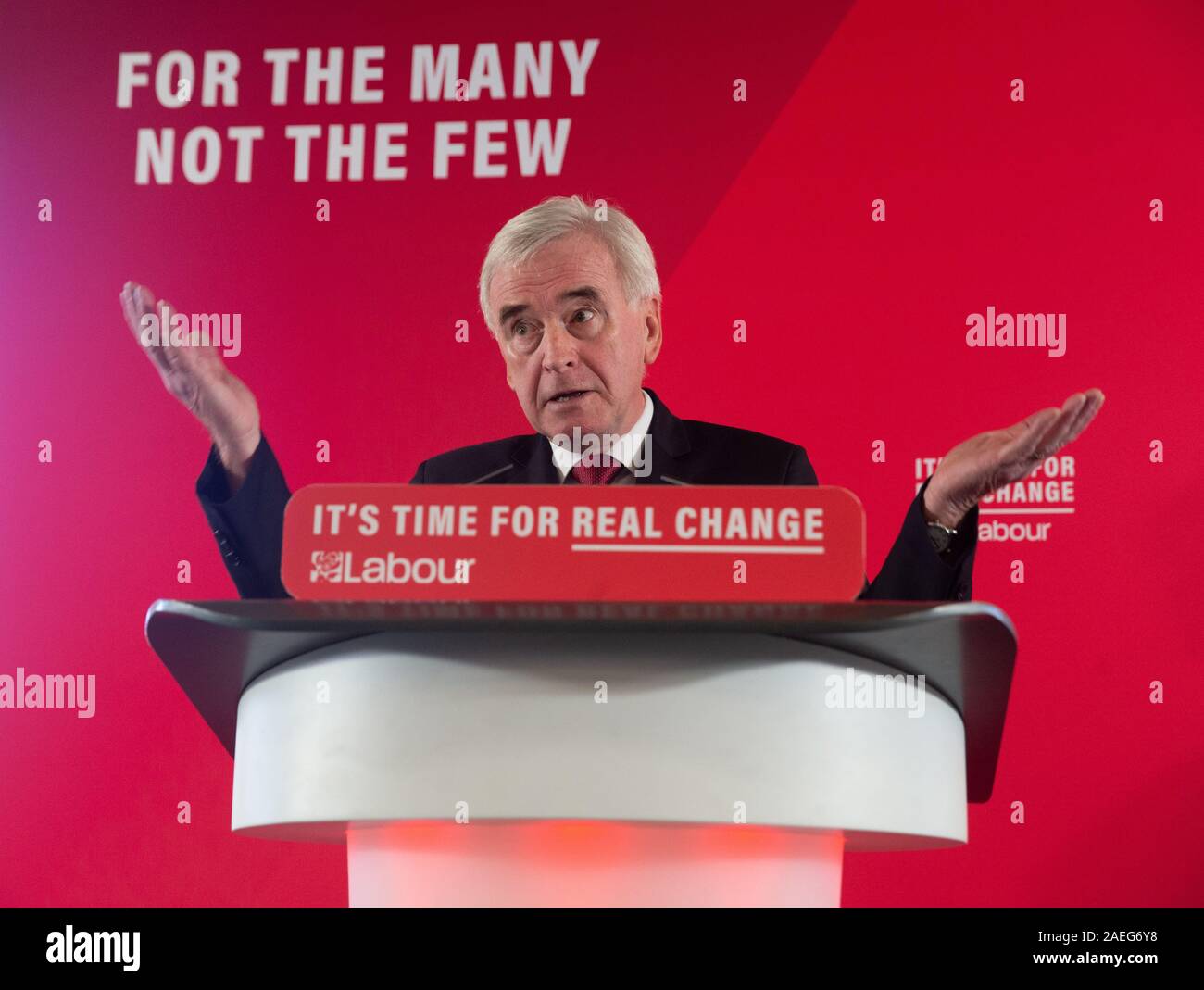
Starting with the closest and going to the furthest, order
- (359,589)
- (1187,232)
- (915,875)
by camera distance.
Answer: (359,589) < (915,875) < (1187,232)

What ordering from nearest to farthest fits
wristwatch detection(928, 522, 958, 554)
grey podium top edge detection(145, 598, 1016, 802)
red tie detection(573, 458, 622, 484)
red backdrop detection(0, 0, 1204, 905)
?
grey podium top edge detection(145, 598, 1016, 802), wristwatch detection(928, 522, 958, 554), red tie detection(573, 458, 622, 484), red backdrop detection(0, 0, 1204, 905)

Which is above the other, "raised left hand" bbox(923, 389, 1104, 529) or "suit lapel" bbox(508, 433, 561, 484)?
"suit lapel" bbox(508, 433, 561, 484)

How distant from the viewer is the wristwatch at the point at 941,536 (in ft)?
4.17

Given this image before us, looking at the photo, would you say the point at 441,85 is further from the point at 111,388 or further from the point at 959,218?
the point at 959,218

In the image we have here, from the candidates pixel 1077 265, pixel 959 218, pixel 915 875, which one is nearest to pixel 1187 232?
pixel 1077 265

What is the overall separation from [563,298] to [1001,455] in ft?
2.93

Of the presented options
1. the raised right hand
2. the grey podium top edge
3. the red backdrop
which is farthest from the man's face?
the grey podium top edge

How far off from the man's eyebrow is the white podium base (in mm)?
1052

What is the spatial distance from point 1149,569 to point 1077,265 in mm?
609

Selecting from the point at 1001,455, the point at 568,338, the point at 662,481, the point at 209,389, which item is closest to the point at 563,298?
the point at 568,338

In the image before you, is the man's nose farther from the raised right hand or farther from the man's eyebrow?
the raised right hand

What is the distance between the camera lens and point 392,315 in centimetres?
276

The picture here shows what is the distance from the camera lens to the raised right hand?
1246 mm

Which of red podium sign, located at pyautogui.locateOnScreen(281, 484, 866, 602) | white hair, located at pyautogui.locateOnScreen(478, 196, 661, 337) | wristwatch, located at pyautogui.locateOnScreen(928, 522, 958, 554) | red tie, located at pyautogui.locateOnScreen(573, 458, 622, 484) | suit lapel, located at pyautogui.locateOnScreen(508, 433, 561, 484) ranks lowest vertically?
red podium sign, located at pyautogui.locateOnScreen(281, 484, 866, 602)
